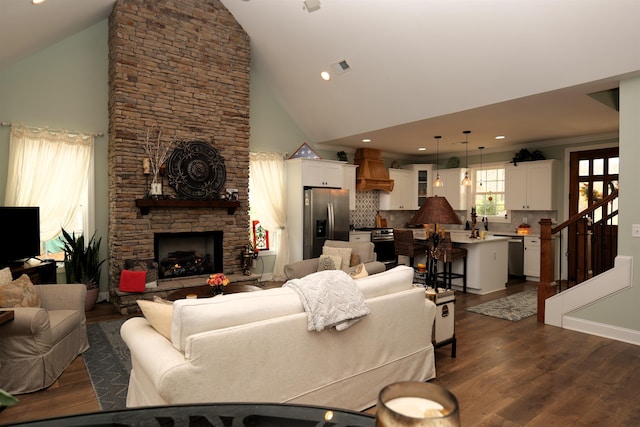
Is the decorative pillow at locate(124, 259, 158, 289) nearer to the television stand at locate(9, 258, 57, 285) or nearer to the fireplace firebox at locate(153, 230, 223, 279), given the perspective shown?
the fireplace firebox at locate(153, 230, 223, 279)

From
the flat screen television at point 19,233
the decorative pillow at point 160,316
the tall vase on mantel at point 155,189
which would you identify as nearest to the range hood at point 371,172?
the tall vase on mantel at point 155,189

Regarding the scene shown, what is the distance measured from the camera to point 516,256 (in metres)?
7.51

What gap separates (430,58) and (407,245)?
2.88 metres

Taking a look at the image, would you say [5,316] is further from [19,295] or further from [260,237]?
[260,237]

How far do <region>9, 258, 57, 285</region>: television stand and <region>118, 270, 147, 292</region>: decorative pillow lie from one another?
29.3 inches

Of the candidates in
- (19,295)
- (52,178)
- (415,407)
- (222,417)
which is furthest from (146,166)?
(415,407)

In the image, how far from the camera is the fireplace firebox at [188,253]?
5938mm

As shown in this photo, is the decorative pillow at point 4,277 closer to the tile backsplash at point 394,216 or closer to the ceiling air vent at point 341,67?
the ceiling air vent at point 341,67

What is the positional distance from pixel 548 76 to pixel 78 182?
231 inches

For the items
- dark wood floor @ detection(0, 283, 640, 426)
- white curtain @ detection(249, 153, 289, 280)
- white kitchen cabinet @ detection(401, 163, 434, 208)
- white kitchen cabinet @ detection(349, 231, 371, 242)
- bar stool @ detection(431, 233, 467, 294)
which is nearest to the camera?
dark wood floor @ detection(0, 283, 640, 426)

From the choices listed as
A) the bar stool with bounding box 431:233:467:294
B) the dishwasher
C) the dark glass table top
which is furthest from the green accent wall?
the dishwasher

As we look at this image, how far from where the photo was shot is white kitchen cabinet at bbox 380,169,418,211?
8844mm

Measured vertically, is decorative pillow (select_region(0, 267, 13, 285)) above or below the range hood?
below

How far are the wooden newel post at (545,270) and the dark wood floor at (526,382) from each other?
1.27 feet
